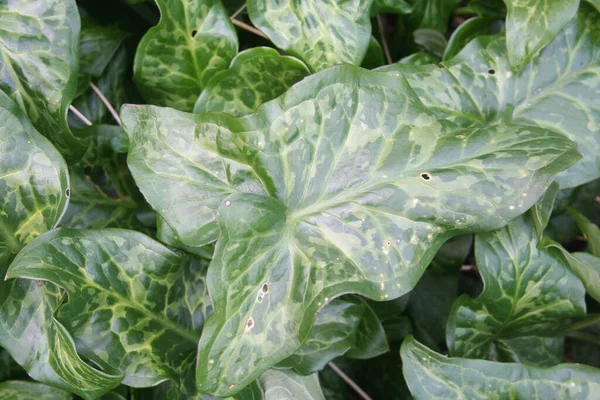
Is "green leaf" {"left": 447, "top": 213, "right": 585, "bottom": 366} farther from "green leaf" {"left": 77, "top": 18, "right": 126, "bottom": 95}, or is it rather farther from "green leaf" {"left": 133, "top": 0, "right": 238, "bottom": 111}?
"green leaf" {"left": 77, "top": 18, "right": 126, "bottom": 95}

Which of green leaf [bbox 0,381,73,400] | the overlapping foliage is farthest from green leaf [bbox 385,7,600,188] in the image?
green leaf [bbox 0,381,73,400]

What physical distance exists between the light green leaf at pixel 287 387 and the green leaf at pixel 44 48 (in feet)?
1.60

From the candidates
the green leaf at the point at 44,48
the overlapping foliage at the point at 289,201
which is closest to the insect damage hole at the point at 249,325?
the overlapping foliage at the point at 289,201

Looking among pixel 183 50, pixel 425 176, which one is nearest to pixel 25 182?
pixel 183 50

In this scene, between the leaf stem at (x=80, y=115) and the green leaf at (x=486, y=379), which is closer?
the green leaf at (x=486, y=379)

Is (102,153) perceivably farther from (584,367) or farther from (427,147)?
(584,367)

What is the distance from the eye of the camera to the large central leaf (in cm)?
71

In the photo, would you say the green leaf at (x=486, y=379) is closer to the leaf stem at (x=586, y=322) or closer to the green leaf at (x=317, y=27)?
the leaf stem at (x=586, y=322)

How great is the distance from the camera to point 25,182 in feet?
2.62

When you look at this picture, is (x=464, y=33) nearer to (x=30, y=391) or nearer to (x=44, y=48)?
(x=44, y=48)

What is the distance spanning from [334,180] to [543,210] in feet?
1.10

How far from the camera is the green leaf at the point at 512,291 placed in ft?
2.80

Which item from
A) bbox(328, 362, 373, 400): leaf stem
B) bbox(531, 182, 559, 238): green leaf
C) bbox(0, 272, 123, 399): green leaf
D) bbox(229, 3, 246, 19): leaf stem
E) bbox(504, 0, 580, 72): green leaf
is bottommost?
bbox(328, 362, 373, 400): leaf stem

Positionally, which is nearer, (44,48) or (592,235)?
(44,48)
